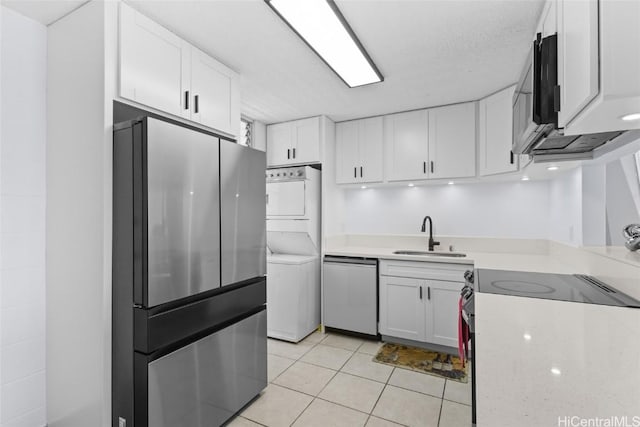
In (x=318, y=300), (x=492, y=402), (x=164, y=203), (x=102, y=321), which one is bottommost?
(x=318, y=300)

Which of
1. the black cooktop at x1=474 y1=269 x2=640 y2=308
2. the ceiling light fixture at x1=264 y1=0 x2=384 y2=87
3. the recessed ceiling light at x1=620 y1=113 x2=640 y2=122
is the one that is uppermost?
the ceiling light fixture at x1=264 y1=0 x2=384 y2=87

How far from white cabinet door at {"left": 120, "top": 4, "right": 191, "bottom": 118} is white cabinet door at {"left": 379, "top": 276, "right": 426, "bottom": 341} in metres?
2.44

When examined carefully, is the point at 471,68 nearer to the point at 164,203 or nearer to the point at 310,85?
the point at 310,85

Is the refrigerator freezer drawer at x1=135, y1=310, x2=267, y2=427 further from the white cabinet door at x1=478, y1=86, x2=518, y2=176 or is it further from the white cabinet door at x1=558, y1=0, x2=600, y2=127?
the white cabinet door at x1=478, y1=86, x2=518, y2=176

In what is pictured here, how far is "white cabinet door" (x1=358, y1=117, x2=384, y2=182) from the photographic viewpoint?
3.54 m

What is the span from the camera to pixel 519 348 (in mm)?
837

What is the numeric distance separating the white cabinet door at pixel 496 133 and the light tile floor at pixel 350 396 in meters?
1.93

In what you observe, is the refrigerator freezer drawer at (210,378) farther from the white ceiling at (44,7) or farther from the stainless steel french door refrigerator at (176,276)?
the white ceiling at (44,7)

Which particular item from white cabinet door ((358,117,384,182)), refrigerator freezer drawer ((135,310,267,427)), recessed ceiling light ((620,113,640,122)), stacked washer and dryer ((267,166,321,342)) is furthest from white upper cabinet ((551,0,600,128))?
stacked washer and dryer ((267,166,321,342))

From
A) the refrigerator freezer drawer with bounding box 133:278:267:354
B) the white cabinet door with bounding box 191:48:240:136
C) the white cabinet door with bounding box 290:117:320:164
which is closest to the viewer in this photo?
the refrigerator freezer drawer with bounding box 133:278:267:354

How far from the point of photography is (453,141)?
10.5 feet

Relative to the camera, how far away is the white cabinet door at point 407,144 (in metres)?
3.32

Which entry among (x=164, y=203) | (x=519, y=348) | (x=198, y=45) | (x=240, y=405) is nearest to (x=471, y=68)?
(x=198, y=45)

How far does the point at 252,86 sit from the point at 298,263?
179 cm
